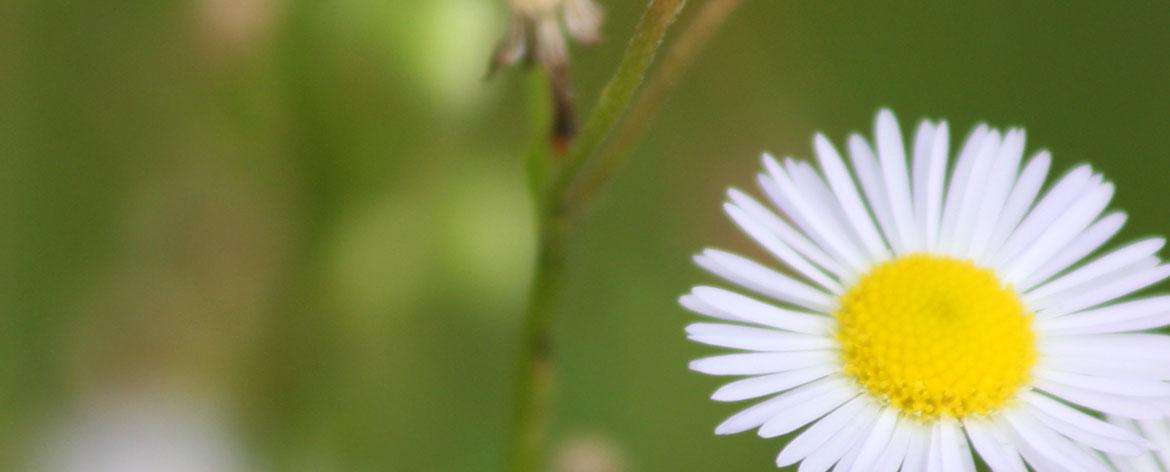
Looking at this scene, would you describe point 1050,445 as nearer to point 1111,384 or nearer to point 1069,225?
point 1111,384

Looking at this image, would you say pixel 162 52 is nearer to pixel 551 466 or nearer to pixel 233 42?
pixel 233 42

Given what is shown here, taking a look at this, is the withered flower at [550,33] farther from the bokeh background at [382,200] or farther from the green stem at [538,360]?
the bokeh background at [382,200]

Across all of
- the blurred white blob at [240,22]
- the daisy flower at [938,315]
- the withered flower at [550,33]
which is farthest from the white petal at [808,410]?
the blurred white blob at [240,22]

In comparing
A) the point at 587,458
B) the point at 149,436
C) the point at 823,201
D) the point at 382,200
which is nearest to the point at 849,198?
the point at 823,201

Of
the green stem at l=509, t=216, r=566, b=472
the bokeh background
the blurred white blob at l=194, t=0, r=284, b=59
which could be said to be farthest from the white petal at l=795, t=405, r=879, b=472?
the blurred white blob at l=194, t=0, r=284, b=59

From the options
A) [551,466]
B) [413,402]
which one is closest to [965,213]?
[551,466]

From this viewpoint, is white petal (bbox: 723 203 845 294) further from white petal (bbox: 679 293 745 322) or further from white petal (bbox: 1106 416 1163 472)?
white petal (bbox: 1106 416 1163 472)
